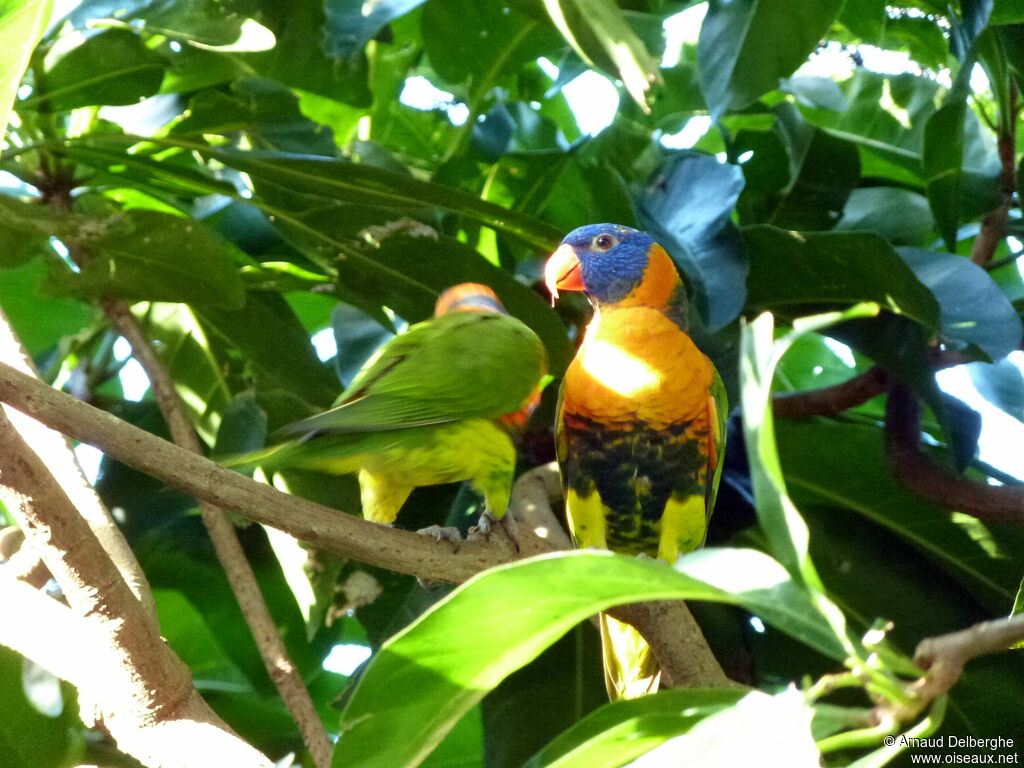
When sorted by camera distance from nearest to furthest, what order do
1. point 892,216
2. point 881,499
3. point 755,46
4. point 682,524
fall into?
1. point 755,46
2. point 682,524
3. point 881,499
4. point 892,216

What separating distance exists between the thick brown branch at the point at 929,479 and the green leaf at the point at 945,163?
0.34m

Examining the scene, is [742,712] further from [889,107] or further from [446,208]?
[889,107]

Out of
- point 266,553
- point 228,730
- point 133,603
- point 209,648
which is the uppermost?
point 133,603

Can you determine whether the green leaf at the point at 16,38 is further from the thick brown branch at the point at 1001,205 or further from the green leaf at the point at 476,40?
the thick brown branch at the point at 1001,205

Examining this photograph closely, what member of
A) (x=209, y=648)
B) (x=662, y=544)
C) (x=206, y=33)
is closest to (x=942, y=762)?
(x=662, y=544)

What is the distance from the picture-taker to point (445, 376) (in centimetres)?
157

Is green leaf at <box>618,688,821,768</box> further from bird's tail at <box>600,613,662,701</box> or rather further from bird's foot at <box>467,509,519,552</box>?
bird's tail at <box>600,613,662,701</box>

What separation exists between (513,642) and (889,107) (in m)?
1.91

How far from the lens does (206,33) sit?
168 centimetres

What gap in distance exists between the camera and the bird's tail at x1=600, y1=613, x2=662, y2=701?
177 cm

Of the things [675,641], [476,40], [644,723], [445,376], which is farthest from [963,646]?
[476,40]

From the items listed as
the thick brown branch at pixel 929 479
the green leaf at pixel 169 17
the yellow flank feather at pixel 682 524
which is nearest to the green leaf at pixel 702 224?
the yellow flank feather at pixel 682 524

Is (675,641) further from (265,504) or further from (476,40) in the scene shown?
(476,40)

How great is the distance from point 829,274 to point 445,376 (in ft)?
2.40
